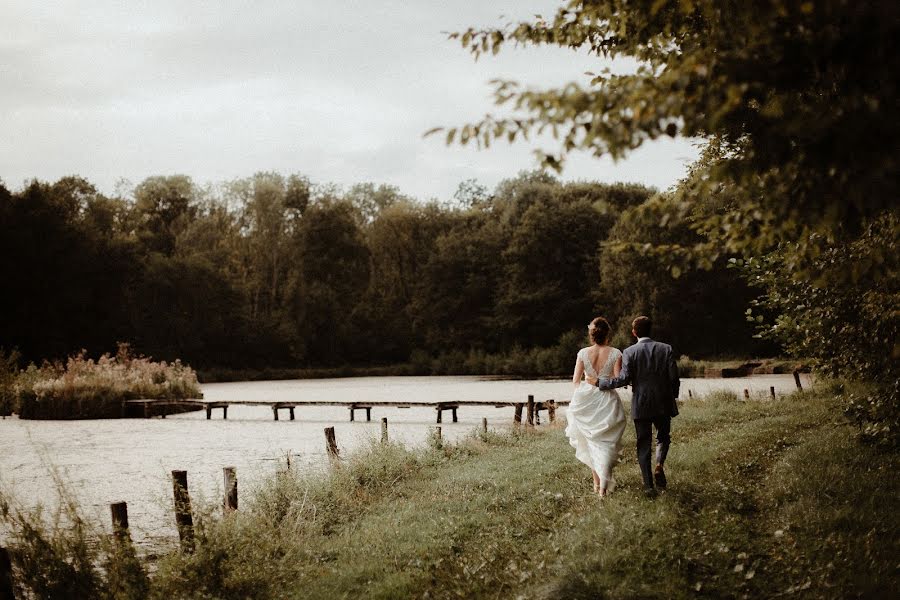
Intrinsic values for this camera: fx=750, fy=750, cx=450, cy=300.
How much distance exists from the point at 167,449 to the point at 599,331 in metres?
14.2

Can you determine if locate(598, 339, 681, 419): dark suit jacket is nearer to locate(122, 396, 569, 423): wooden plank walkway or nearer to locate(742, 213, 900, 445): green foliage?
locate(742, 213, 900, 445): green foliage

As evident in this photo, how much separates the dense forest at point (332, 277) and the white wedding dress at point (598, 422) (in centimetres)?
4108

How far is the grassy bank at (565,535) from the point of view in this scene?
6.16 m

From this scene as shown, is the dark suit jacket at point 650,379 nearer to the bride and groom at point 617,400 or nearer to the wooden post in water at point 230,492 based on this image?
the bride and groom at point 617,400

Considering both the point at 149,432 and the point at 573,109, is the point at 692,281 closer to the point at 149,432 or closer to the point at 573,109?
the point at 149,432

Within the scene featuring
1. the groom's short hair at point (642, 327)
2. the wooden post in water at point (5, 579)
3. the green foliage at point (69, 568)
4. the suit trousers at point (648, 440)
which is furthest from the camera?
the groom's short hair at point (642, 327)

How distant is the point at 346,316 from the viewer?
68.8 m

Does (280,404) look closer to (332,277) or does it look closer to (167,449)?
(167,449)

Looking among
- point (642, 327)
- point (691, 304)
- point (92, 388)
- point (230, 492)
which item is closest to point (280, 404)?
point (92, 388)

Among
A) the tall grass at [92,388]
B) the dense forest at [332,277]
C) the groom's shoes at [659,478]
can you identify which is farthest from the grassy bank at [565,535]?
the dense forest at [332,277]

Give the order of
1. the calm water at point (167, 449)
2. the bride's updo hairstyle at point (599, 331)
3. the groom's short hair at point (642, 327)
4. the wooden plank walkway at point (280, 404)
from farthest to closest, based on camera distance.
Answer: the wooden plank walkway at point (280, 404) → the calm water at point (167, 449) → the groom's short hair at point (642, 327) → the bride's updo hairstyle at point (599, 331)

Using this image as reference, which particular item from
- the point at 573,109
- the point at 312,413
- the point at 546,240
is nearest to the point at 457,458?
the point at 573,109

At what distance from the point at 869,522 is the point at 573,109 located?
555cm

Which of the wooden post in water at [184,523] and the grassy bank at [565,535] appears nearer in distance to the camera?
the grassy bank at [565,535]
